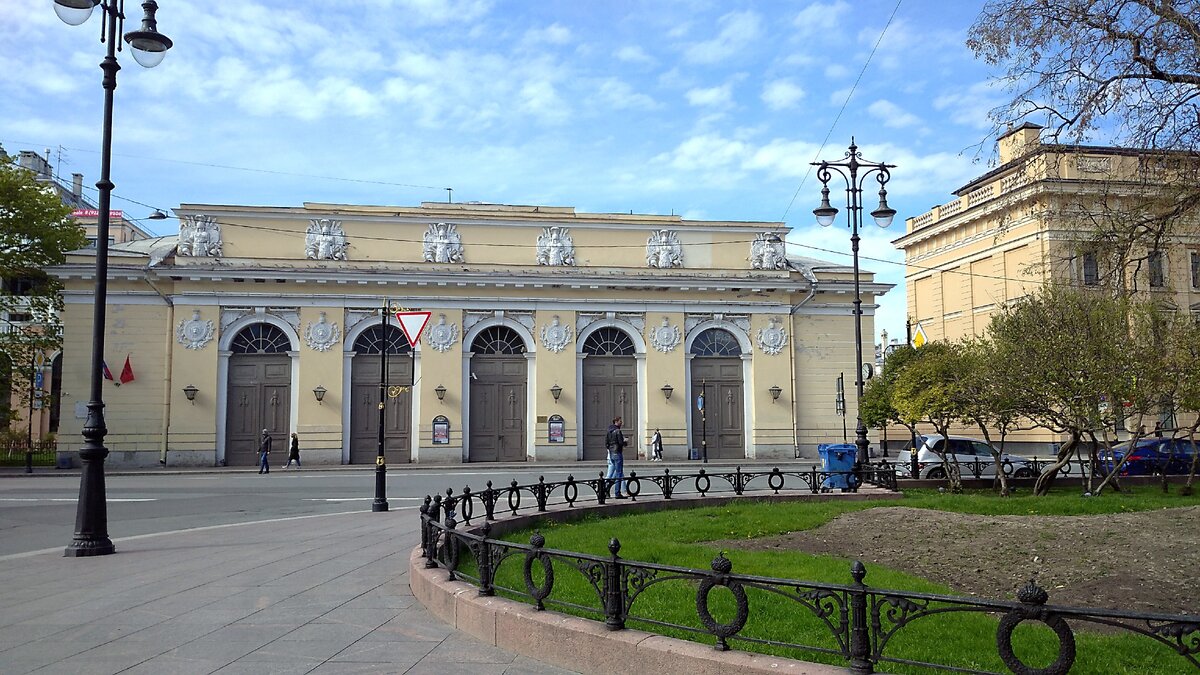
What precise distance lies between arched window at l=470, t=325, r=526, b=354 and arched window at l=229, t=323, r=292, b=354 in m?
7.46

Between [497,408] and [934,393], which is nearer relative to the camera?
[934,393]

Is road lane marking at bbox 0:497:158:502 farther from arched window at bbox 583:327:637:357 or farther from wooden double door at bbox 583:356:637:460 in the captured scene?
arched window at bbox 583:327:637:357

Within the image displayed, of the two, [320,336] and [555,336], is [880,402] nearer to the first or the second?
[555,336]

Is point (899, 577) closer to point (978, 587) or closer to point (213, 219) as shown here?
point (978, 587)

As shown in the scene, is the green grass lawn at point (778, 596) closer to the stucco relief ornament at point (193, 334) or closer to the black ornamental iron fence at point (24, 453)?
the stucco relief ornament at point (193, 334)

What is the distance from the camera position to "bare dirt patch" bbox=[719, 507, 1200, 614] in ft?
27.4

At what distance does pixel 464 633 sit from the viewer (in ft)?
22.9

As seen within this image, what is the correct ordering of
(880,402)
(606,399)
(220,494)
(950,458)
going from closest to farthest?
(220,494), (880,402), (950,458), (606,399)

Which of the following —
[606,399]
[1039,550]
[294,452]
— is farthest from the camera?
[606,399]

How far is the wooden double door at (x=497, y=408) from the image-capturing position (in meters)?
35.6

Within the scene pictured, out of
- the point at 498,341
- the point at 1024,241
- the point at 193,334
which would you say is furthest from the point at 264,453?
the point at 1024,241

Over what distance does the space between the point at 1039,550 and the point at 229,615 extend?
8450 mm

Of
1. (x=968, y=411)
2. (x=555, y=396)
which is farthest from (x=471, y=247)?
(x=968, y=411)

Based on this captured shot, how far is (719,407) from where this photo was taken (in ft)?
122
